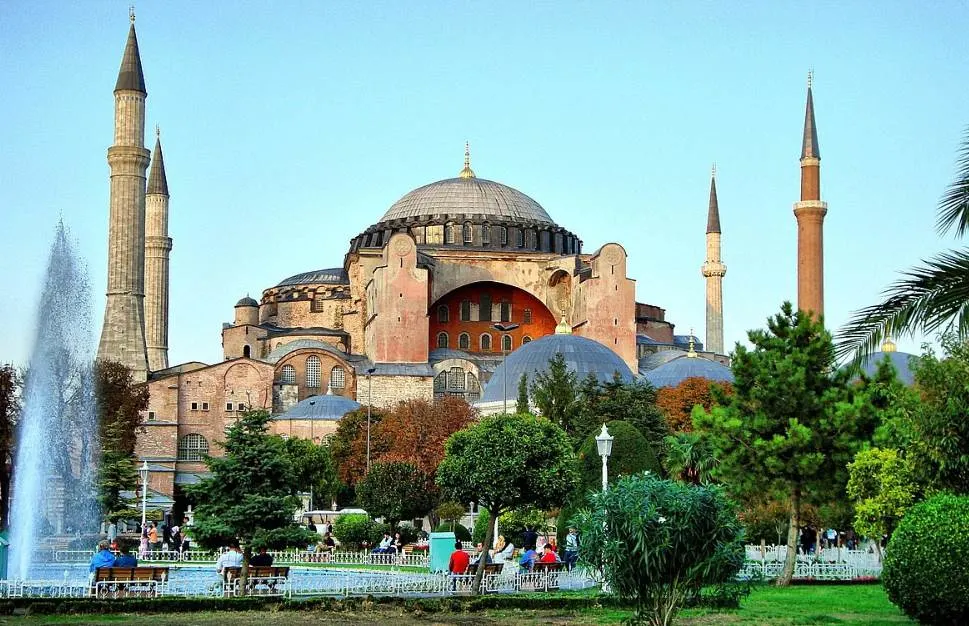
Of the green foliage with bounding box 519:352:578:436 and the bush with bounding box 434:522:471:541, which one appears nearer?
the bush with bounding box 434:522:471:541

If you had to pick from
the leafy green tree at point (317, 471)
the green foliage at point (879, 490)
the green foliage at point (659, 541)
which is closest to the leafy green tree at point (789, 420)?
the green foliage at point (879, 490)

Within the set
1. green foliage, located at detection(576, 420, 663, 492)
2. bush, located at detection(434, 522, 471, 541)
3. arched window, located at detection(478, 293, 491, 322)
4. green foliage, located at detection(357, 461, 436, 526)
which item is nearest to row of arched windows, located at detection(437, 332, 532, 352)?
arched window, located at detection(478, 293, 491, 322)

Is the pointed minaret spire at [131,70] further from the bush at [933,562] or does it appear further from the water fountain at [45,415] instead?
the bush at [933,562]

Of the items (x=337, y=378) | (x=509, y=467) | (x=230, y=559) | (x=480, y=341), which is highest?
(x=480, y=341)

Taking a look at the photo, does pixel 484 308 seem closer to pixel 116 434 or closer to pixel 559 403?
pixel 559 403

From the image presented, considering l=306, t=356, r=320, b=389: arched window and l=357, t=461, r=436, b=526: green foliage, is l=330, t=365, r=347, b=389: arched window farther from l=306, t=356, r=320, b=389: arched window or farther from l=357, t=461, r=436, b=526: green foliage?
l=357, t=461, r=436, b=526: green foliage

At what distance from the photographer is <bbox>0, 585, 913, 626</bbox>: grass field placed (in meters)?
13.5

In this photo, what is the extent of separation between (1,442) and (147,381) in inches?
929

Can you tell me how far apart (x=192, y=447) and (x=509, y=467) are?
3913 cm

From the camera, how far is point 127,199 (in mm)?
50562

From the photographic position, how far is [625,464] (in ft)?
84.4

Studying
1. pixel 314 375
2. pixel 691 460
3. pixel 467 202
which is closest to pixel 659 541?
pixel 691 460

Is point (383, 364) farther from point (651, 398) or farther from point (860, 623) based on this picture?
point (860, 623)

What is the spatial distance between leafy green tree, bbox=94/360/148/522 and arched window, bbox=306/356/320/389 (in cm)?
957
